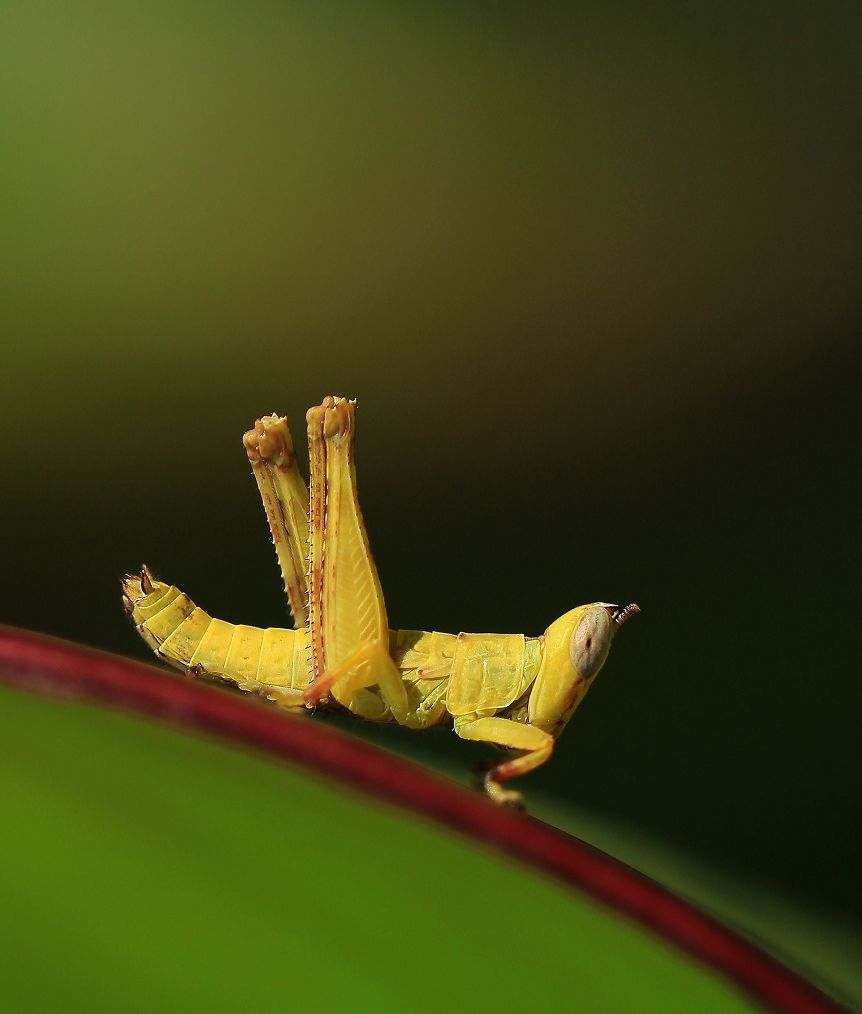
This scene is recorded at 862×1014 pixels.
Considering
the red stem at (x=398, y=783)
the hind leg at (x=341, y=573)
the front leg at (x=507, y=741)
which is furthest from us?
the hind leg at (x=341, y=573)

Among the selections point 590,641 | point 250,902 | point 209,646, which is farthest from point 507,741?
point 250,902

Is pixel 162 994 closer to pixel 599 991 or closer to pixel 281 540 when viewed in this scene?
pixel 599 991

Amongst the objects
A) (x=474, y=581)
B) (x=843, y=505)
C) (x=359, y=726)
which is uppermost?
(x=843, y=505)

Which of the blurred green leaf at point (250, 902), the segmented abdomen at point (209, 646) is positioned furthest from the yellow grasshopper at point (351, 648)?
the blurred green leaf at point (250, 902)

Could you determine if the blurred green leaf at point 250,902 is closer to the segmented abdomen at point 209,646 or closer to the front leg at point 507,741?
the front leg at point 507,741

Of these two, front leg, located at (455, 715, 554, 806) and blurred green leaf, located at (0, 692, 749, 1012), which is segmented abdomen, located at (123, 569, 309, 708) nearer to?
front leg, located at (455, 715, 554, 806)

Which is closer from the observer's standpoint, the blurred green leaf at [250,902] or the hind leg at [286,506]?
the blurred green leaf at [250,902]

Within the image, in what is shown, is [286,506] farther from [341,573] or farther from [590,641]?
[590,641]

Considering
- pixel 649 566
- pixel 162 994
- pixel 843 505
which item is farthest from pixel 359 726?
pixel 162 994

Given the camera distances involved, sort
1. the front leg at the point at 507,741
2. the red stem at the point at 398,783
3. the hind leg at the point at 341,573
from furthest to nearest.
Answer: the hind leg at the point at 341,573 → the front leg at the point at 507,741 → the red stem at the point at 398,783
